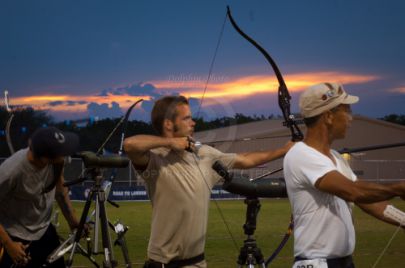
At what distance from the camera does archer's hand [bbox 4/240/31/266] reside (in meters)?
6.80

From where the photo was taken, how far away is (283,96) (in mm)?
6789

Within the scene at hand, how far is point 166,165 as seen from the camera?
5.63 m

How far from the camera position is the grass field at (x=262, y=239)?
12445 mm

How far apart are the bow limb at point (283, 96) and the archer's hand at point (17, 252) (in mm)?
2547

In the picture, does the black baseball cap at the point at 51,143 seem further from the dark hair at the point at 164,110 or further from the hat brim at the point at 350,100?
the hat brim at the point at 350,100

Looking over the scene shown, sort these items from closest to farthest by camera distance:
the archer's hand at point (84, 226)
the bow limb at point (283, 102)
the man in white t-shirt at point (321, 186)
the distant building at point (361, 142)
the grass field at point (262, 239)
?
the man in white t-shirt at point (321, 186)
the bow limb at point (283, 102)
the archer's hand at point (84, 226)
the grass field at point (262, 239)
the distant building at point (361, 142)

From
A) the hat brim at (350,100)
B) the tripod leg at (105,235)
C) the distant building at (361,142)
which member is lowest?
the distant building at (361,142)

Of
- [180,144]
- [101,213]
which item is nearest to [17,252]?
[101,213]

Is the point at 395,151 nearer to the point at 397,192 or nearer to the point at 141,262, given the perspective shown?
the point at 141,262

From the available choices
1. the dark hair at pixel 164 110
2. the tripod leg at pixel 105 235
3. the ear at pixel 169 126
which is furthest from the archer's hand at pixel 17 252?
the ear at pixel 169 126

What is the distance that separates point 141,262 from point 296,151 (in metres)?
8.39

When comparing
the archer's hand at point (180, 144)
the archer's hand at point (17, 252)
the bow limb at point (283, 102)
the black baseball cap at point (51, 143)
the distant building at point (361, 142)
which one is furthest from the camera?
the distant building at point (361, 142)

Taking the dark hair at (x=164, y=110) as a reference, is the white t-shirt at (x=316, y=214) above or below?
below

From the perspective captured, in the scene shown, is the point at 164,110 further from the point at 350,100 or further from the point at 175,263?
the point at 350,100
